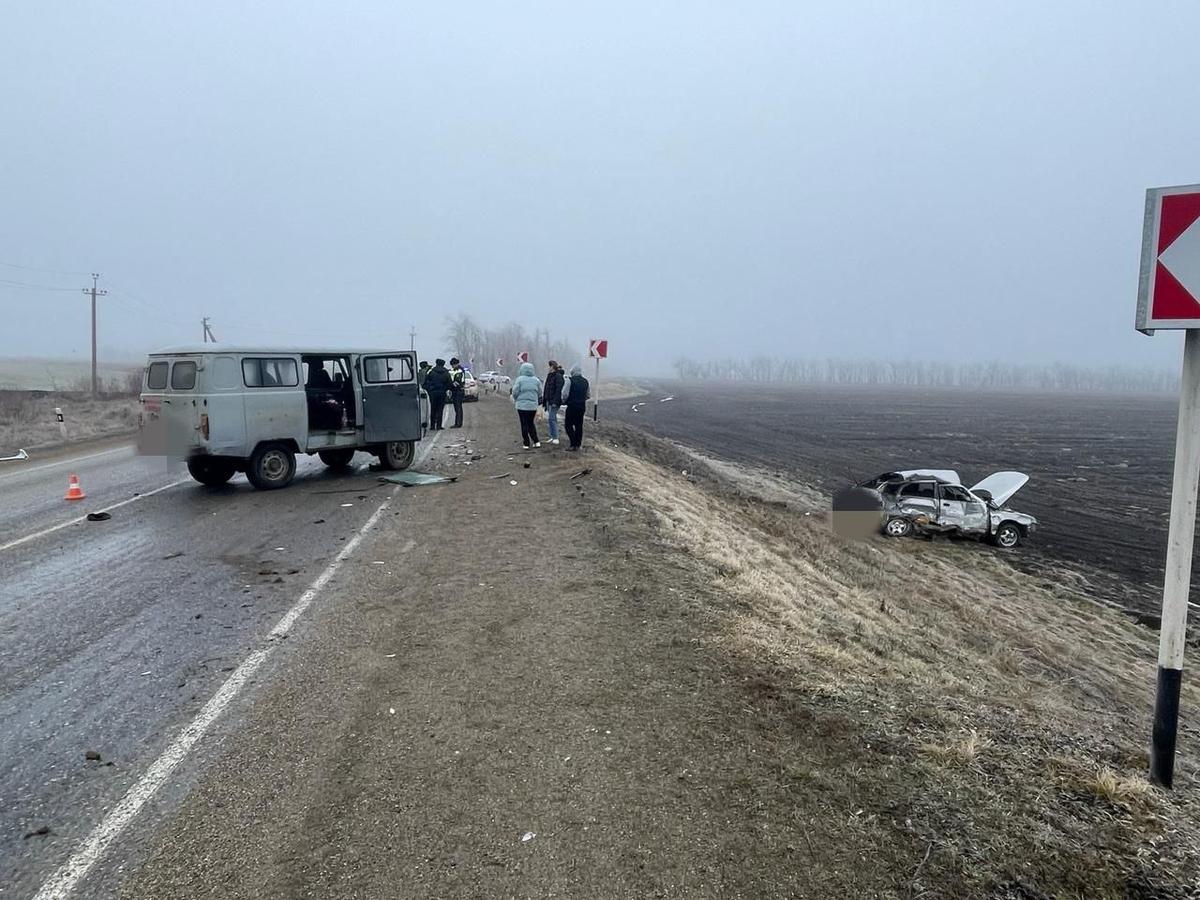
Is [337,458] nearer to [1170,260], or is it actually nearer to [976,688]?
[976,688]

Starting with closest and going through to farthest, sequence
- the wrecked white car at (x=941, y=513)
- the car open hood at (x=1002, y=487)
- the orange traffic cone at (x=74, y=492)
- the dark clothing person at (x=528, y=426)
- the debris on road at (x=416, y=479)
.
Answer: the orange traffic cone at (x=74, y=492), the debris on road at (x=416, y=479), the dark clothing person at (x=528, y=426), the wrecked white car at (x=941, y=513), the car open hood at (x=1002, y=487)

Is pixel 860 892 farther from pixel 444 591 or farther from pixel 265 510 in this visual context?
pixel 265 510

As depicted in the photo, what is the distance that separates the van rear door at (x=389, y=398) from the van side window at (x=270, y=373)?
130 centimetres

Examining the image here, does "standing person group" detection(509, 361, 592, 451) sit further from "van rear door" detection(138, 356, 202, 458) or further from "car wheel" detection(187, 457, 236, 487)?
"van rear door" detection(138, 356, 202, 458)

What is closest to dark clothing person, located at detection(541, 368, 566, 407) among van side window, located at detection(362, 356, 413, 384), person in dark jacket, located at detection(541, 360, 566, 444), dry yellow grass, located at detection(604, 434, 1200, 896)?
person in dark jacket, located at detection(541, 360, 566, 444)

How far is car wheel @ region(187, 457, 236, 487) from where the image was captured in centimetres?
1239

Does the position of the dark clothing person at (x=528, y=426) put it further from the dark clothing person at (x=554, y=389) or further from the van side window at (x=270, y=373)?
the van side window at (x=270, y=373)

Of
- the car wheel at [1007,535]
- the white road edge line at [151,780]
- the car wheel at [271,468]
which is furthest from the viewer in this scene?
the car wheel at [1007,535]

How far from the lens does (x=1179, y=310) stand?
3.49 meters

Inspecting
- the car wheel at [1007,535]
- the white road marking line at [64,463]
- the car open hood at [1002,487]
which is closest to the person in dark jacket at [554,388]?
the white road marking line at [64,463]

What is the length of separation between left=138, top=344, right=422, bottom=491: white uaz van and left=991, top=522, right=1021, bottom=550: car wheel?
13.4 meters

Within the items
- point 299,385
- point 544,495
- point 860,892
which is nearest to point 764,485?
point 544,495

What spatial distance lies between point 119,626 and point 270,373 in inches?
283

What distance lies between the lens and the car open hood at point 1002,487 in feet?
62.5
